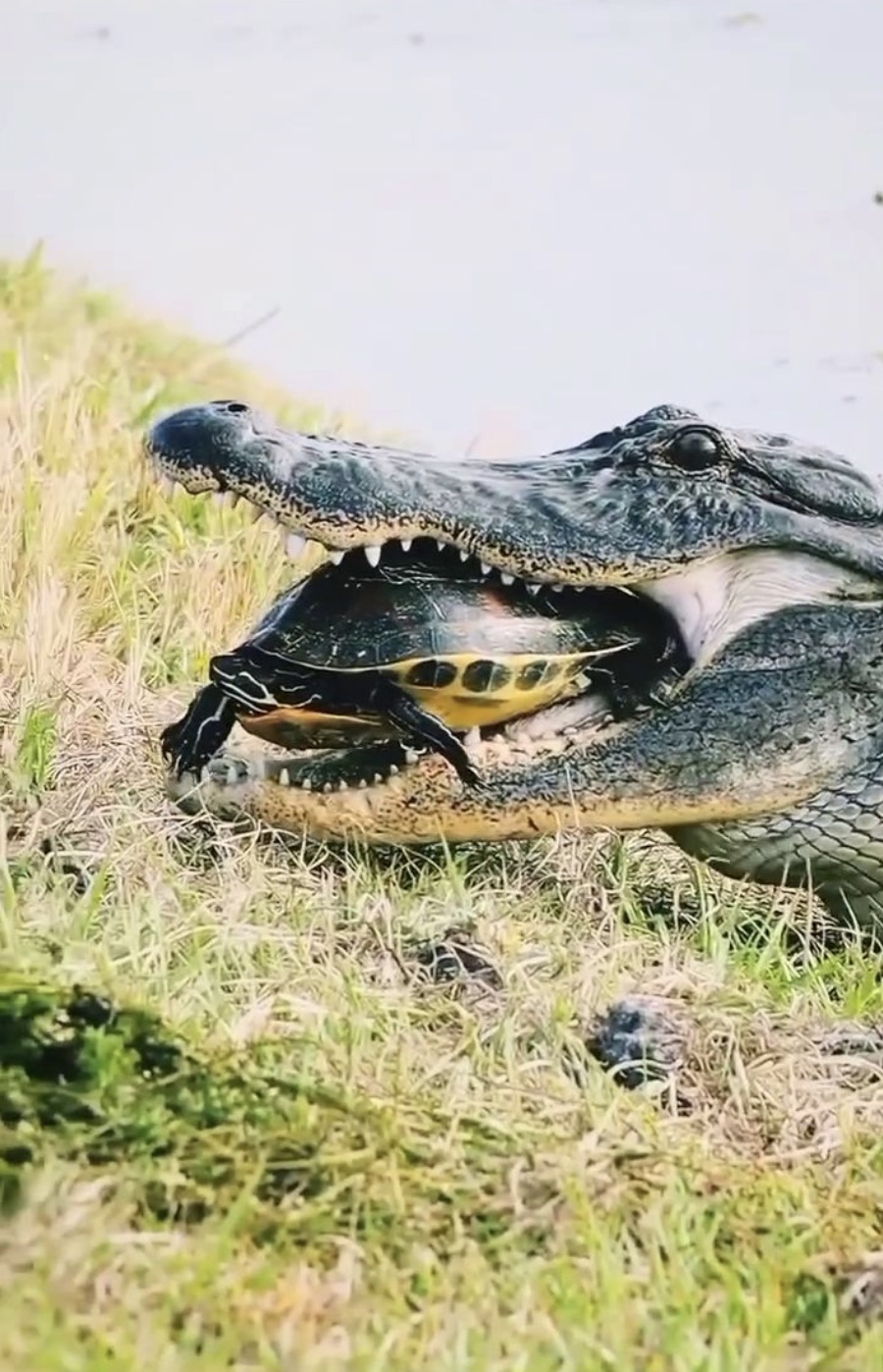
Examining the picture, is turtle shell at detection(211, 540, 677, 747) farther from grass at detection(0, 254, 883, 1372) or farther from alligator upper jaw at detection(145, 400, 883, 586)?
grass at detection(0, 254, 883, 1372)

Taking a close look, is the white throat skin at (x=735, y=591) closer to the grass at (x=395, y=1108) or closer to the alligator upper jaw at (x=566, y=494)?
the alligator upper jaw at (x=566, y=494)

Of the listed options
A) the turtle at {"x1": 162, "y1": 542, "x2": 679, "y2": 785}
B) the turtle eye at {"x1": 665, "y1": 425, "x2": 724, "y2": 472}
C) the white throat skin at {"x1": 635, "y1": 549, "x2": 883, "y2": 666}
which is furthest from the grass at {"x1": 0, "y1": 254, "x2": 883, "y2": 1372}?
the turtle eye at {"x1": 665, "y1": 425, "x2": 724, "y2": 472}

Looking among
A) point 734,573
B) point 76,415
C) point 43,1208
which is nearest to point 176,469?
point 734,573

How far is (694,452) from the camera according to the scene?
2133mm

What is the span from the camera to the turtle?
201 cm

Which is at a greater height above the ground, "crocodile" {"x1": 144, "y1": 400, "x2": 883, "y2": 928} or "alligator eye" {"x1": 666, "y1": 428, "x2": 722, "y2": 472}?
"alligator eye" {"x1": 666, "y1": 428, "x2": 722, "y2": 472}

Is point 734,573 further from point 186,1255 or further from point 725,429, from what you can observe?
point 186,1255

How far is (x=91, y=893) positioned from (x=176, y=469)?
44 cm

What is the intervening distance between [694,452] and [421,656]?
0.39m

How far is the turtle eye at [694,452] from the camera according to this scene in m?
2.13

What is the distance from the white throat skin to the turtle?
0.10 feet

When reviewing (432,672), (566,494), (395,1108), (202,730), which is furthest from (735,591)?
(395,1108)

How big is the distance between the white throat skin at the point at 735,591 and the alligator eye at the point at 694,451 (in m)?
0.11

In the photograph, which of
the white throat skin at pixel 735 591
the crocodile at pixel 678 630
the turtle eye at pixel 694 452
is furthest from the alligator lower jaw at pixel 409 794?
the turtle eye at pixel 694 452
